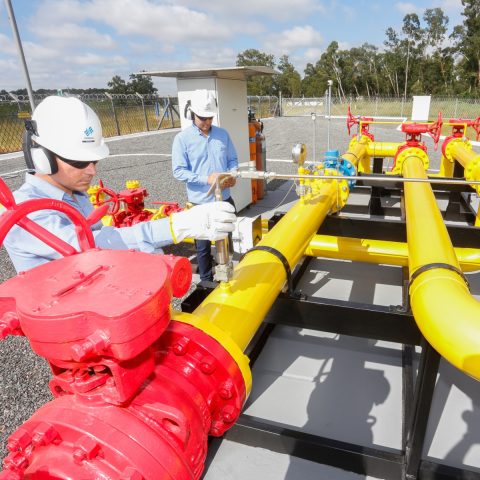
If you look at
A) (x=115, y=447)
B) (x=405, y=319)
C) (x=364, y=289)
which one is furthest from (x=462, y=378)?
(x=115, y=447)

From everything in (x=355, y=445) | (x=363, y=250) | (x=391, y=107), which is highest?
(x=391, y=107)

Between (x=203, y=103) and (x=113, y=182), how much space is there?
5840mm

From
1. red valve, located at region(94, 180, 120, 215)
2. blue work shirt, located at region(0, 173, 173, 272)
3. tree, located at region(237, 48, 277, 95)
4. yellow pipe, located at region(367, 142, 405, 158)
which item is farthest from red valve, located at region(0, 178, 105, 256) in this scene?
tree, located at region(237, 48, 277, 95)

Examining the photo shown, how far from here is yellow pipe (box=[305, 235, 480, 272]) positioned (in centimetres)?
309

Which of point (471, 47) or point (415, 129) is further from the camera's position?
point (471, 47)

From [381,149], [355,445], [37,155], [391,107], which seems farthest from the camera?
[391,107]

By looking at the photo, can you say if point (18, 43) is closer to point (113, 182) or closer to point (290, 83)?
point (113, 182)

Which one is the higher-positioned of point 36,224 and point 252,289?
point 36,224

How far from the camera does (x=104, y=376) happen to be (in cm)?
81

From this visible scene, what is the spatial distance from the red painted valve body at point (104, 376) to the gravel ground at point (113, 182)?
1653 millimetres

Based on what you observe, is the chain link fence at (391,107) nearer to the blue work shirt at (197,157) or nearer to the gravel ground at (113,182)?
the gravel ground at (113,182)

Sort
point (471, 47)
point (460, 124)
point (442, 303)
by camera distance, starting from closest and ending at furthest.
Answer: point (442, 303) → point (460, 124) → point (471, 47)

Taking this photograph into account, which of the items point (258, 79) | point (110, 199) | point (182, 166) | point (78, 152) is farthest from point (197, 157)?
point (258, 79)

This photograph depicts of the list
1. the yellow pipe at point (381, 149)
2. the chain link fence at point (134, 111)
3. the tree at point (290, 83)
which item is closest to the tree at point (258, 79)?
the tree at point (290, 83)
